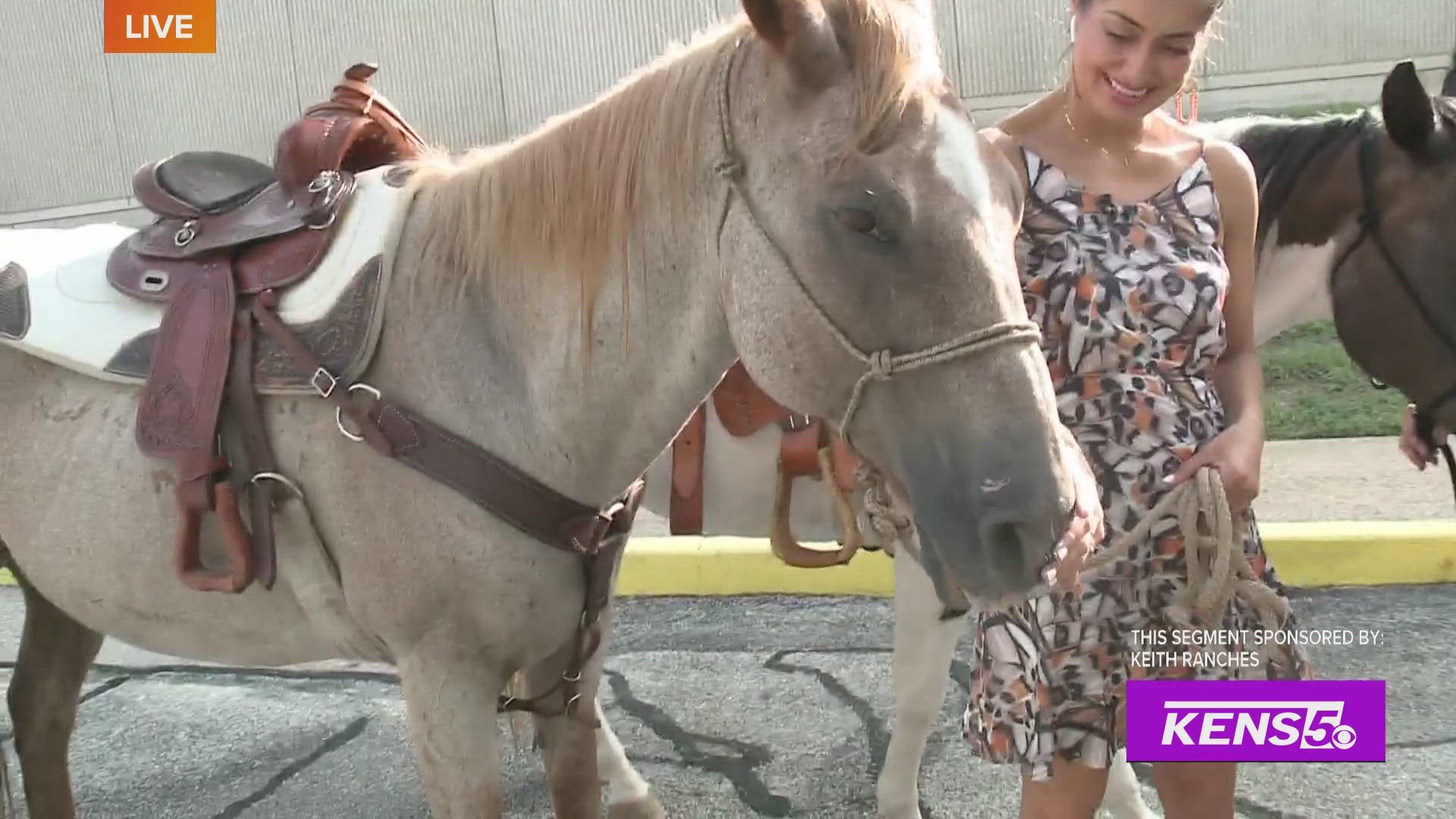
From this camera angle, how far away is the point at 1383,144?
7.73ft

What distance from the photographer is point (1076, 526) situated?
1.11m

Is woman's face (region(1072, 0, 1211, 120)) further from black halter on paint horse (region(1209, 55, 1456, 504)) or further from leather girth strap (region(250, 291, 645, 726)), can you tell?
black halter on paint horse (region(1209, 55, 1456, 504))

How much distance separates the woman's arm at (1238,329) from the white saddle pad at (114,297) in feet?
4.05

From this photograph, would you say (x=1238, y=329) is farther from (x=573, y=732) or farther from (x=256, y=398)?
(x=256, y=398)

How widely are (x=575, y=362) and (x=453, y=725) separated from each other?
0.56 metres

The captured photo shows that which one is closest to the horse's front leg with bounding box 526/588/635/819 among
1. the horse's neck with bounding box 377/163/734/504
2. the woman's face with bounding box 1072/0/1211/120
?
the horse's neck with bounding box 377/163/734/504

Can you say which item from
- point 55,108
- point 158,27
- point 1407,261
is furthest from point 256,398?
point 55,108

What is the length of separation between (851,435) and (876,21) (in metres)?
0.47

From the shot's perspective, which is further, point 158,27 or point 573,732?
point 158,27

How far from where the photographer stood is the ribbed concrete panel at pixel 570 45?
27.0 ft

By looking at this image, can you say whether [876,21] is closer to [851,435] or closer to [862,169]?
[862,169]

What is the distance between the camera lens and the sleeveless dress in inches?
57.5

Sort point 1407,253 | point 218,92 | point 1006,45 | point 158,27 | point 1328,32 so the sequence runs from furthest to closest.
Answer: point 158,27 → point 218,92 → point 1006,45 → point 1328,32 → point 1407,253

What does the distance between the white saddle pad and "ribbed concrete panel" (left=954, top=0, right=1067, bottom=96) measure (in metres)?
7.00
